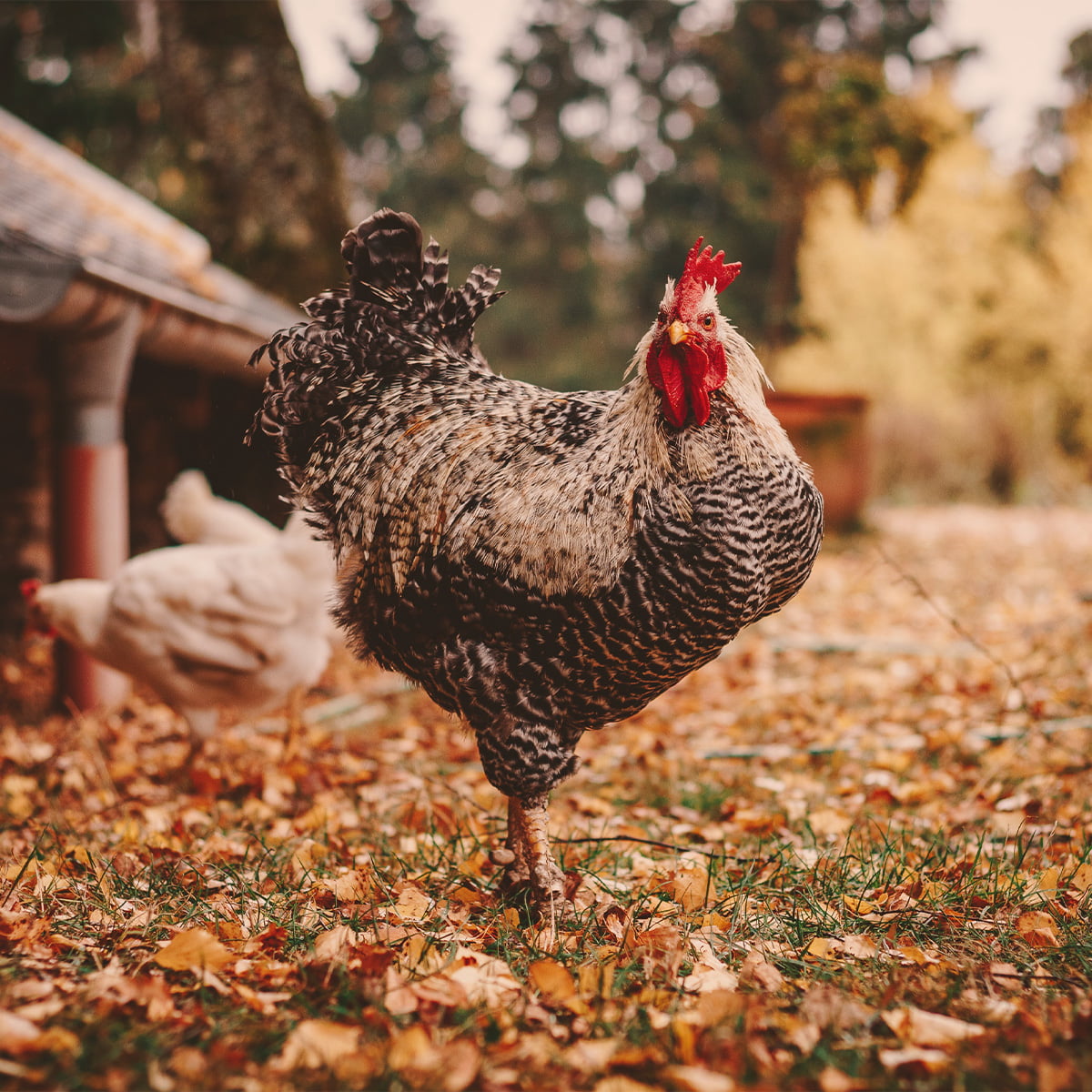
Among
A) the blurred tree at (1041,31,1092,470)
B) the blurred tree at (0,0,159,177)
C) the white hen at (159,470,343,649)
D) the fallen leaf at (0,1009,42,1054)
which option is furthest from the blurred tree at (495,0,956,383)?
the fallen leaf at (0,1009,42,1054)

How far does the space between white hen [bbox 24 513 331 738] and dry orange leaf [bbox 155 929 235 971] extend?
7.42ft

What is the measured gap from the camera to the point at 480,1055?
7.06 feet

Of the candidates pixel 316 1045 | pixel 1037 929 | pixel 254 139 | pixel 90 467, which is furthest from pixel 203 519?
pixel 254 139

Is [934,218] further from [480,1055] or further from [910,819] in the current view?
[480,1055]

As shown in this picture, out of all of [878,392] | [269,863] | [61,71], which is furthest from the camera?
[878,392]

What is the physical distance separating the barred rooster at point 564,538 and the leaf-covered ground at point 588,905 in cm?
52

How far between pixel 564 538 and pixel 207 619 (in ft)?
8.27

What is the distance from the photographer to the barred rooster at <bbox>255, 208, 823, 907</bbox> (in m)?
2.78

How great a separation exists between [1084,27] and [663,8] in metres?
14.1

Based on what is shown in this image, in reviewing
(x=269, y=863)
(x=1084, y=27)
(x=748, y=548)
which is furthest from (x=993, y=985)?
(x=1084, y=27)

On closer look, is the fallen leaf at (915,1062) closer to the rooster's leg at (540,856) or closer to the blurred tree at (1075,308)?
the rooster's leg at (540,856)

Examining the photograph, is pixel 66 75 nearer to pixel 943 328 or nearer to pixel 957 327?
pixel 943 328

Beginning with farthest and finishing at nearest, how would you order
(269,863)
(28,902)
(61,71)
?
(61,71) < (269,863) < (28,902)

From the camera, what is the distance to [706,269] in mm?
3020
